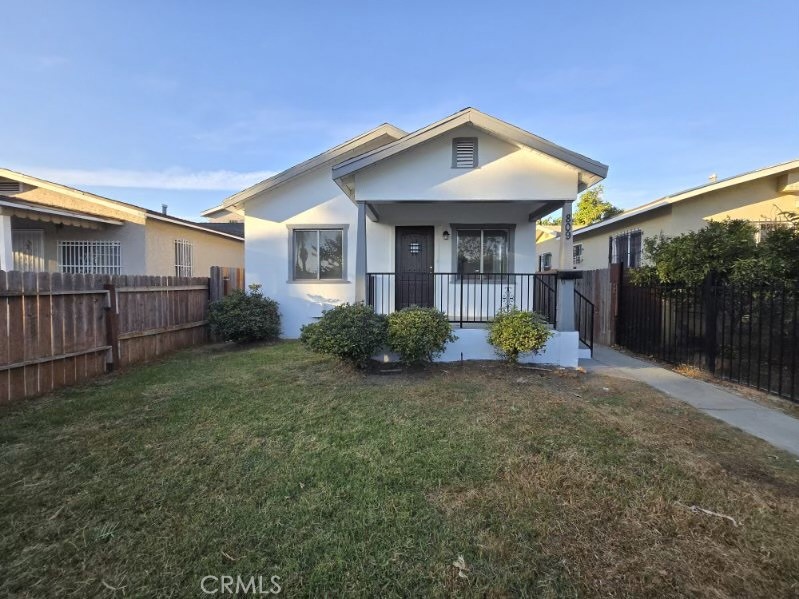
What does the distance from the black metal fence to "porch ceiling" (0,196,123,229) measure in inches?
564

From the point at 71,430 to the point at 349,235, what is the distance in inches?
293

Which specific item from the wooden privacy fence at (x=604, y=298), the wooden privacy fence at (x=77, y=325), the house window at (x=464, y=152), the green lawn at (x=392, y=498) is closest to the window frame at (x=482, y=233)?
the wooden privacy fence at (x=604, y=298)

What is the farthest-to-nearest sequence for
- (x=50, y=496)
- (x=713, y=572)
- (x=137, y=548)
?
1. (x=50, y=496)
2. (x=137, y=548)
3. (x=713, y=572)

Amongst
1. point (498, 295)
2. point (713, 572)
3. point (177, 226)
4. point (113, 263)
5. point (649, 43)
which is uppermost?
point (649, 43)

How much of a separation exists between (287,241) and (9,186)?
9051 mm

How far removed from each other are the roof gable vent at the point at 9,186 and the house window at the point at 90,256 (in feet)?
6.18

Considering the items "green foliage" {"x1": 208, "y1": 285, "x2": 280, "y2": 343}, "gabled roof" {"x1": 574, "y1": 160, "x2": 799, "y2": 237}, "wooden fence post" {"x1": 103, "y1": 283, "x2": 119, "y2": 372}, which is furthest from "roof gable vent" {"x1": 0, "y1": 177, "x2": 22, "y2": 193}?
"gabled roof" {"x1": 574, "y1": 160, "x2": 799, "y2": 237}

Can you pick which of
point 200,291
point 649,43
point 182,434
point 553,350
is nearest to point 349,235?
point 200,291

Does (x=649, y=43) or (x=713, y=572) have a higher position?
(x=649, y=43)

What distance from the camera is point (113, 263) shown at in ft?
39.8

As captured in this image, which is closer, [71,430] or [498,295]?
[71,430]

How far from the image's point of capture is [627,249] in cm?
1362

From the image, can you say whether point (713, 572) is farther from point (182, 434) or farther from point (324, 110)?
point (324, 110)

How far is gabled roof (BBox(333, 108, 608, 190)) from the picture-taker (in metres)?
6.89
